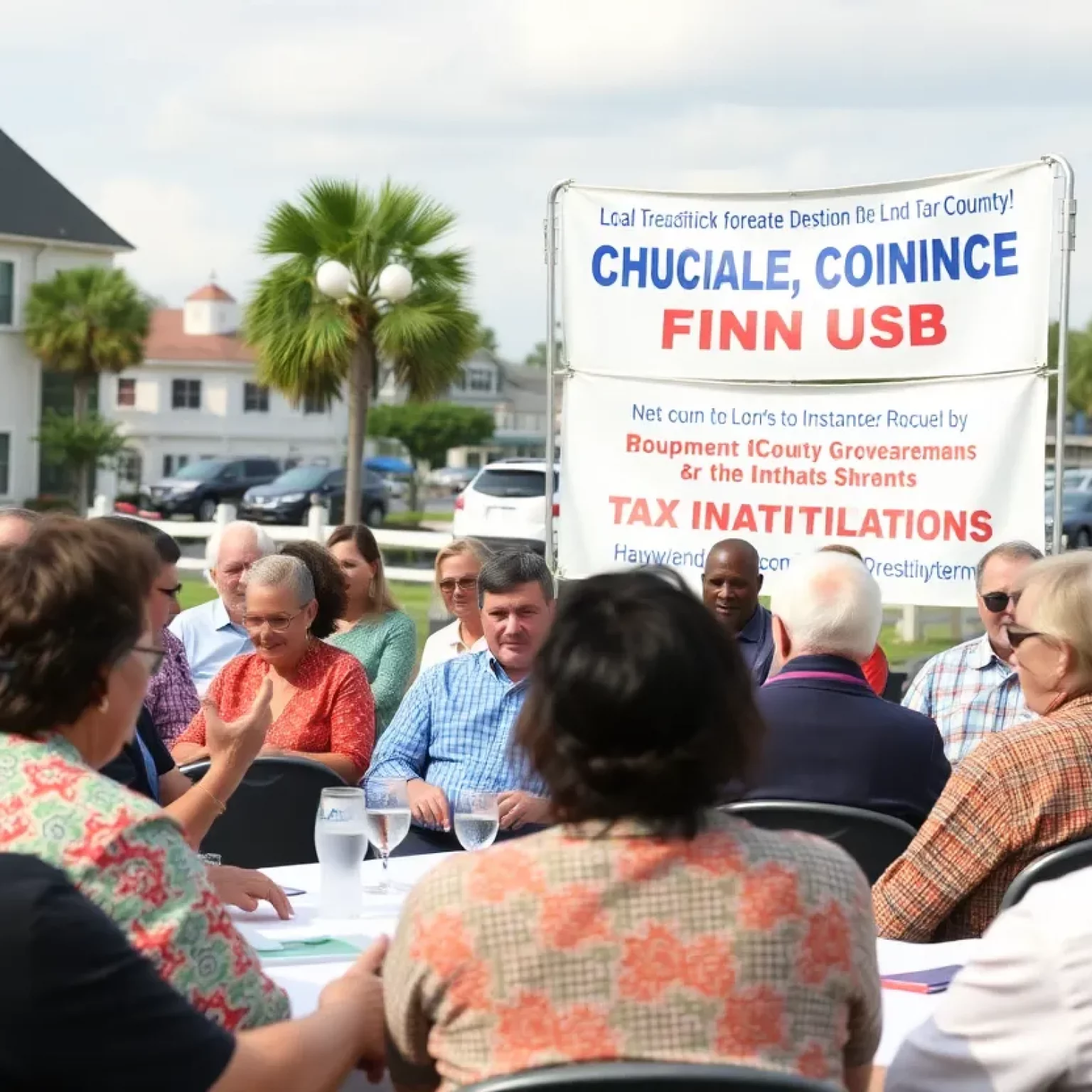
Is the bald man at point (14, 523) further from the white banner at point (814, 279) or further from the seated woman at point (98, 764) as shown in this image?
the white banner at point (814, 279)

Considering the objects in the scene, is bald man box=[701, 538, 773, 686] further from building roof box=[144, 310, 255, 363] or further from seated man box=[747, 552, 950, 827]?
building roof box=[144, 310, 255, 363]

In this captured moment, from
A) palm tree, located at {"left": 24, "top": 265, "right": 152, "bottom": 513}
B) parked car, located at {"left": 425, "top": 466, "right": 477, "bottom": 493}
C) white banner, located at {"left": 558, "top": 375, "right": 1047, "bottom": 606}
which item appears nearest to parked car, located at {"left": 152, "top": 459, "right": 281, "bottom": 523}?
palm tree, located at {"left": 24, "top": 265, "right": 152, "bottom": 513}

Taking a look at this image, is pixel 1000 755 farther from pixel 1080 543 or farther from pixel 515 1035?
pixel 1080 543

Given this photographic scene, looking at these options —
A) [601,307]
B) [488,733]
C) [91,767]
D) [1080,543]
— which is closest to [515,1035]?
[91,767]

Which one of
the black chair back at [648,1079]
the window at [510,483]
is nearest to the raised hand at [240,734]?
the black chair back at [648,1079]

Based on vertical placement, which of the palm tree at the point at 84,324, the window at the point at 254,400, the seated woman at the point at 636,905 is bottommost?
the seated woman at the point at 636,905

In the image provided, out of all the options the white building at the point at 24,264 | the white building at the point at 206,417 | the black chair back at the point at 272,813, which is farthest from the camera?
the white building at the point at 206,417

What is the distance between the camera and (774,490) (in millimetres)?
7488

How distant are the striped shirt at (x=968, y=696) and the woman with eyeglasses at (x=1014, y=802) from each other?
8.28 ft

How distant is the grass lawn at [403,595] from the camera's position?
18.8m

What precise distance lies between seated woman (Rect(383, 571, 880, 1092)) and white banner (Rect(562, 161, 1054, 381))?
514 cm

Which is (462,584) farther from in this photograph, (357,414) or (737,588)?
(357,414)

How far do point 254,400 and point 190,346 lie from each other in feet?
14.0

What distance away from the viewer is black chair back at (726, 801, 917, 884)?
368 centimetres
